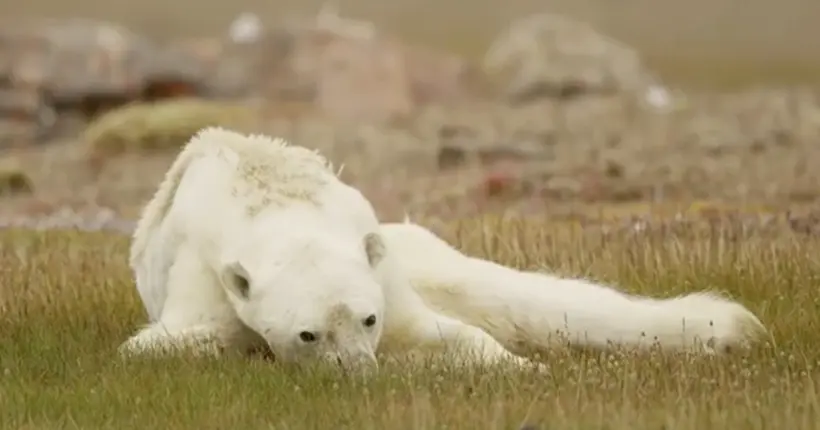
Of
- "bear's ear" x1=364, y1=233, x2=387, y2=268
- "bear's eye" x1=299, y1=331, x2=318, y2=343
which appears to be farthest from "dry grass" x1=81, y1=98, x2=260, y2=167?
"bear's eye" x1=299, y1=331, x2=318, y2=343

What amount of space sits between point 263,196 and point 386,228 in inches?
52.3

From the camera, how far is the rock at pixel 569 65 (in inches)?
1390

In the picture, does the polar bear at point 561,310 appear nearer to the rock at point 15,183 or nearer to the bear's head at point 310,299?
the bear's head at point 310,299

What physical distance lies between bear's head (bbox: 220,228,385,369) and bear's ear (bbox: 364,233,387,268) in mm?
145

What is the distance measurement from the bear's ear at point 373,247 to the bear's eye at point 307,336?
66 cm

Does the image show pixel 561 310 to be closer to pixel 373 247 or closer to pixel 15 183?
pixel 373 247

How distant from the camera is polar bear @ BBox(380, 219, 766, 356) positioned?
7.65 metres

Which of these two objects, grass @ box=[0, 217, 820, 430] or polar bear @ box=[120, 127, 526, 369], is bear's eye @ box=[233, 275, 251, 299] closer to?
polar bear @ box=[120, 127, 526, 369]

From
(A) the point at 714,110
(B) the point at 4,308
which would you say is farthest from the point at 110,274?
(A) the point at 714,110

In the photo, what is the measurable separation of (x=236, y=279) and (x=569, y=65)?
29.0 m

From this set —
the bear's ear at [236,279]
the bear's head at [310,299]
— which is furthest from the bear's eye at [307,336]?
the bear's ear at [236,279]

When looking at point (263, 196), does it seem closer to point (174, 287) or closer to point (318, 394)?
point (174, 287)

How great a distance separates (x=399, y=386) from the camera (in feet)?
21.0

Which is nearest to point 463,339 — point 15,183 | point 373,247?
point 373,247
